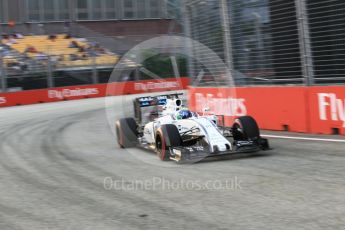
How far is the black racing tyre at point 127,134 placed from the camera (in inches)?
385

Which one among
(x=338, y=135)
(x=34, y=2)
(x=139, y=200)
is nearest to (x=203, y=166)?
(x=139, y=200)

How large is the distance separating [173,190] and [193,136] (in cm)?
218

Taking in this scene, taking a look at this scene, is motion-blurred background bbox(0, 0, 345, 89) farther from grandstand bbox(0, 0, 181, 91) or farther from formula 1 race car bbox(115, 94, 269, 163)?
formula 1 race car bbox(115, 94, 269, 163)

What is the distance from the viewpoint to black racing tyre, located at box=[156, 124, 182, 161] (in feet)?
25.4

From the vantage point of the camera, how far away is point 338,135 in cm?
934

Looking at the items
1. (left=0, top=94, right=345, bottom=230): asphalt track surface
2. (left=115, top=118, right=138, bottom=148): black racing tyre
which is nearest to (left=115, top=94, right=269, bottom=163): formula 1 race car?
(left=0, top=94, right=345, bottom=230): asphalt track surface

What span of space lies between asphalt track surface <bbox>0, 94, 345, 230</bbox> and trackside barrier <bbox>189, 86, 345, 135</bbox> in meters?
0.79

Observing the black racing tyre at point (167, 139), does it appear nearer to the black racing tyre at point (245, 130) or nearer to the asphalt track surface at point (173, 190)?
the asphalt track surface at point (173, 190)

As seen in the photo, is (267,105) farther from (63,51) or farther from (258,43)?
(63,51)

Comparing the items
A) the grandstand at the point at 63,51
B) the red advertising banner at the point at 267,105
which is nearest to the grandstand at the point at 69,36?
the grandstand at the point at 63,51

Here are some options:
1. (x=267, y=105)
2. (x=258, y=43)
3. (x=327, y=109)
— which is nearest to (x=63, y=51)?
→ (x=258, y=43)

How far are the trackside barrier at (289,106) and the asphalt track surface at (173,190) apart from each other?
79 centimetres

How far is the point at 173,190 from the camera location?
5973mm

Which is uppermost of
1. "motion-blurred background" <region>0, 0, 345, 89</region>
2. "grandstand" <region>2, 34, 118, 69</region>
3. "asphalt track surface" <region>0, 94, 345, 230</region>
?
"grandstand" <region>2, 34, 118, 69</region>
